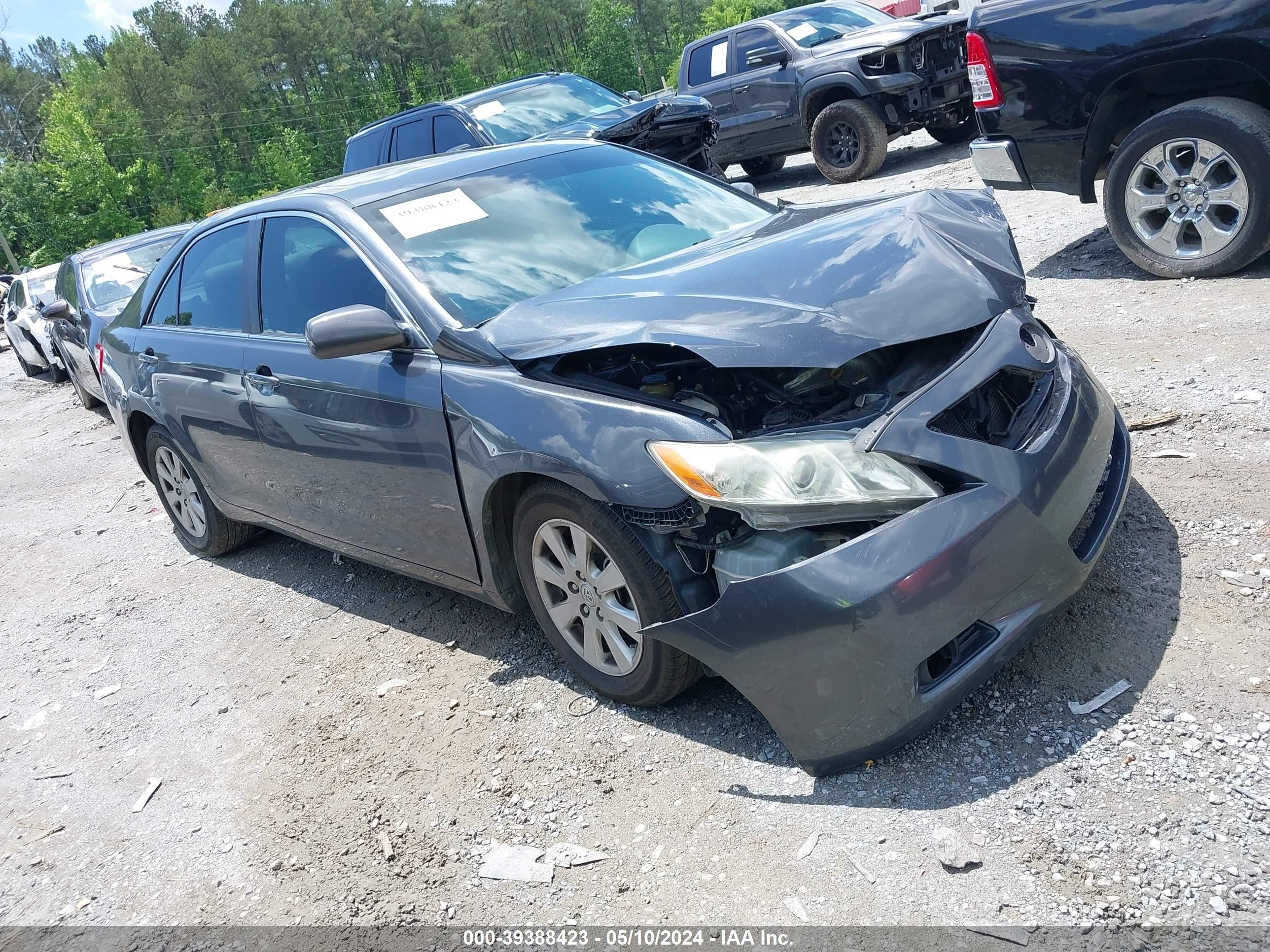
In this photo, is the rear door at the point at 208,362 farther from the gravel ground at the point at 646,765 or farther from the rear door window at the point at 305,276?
the gravel ground at the point at 646,765

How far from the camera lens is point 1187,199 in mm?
5602

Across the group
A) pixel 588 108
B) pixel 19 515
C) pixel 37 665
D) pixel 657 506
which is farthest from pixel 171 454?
pixel 588 108

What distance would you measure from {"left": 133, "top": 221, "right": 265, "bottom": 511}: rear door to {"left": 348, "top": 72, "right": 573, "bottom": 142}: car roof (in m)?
6.04

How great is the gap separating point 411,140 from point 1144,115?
7.66m

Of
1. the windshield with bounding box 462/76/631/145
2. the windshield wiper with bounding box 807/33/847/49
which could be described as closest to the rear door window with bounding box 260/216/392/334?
the windshield with bounding box 462/76/631/145

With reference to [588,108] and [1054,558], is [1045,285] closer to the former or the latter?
[1054,558]

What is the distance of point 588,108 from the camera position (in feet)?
35.8

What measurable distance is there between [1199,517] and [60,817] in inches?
162

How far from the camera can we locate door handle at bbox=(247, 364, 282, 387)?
14.0 ft

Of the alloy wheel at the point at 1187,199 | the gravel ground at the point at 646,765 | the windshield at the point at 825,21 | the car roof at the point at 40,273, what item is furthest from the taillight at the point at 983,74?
the car roof at the point at 40,273

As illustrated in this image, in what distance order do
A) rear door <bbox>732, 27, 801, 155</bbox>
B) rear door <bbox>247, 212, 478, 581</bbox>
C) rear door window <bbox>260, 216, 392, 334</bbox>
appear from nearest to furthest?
rear door <bbox>247, 212, 478, 581</bbox>, rear door window <bbox>260, 216, 392, 334</bbox>, rear door <bbox>732, 27, 801, 155</bbox>

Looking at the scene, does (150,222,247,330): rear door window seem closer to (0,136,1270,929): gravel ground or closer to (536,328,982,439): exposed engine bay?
(0,136,1270,929): gravel ground

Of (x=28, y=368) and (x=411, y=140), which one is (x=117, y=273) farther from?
(x=28, y=368)

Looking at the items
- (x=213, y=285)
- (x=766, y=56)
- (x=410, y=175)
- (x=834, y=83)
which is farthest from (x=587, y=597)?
(x=766, y=56)
